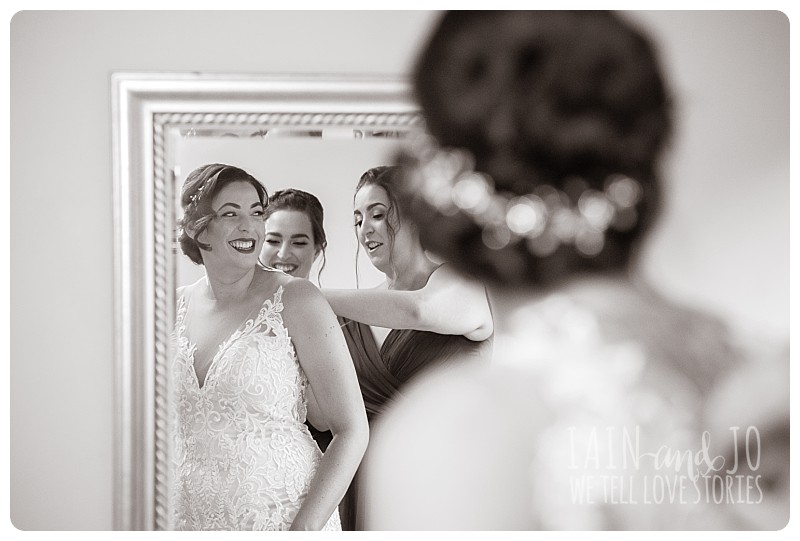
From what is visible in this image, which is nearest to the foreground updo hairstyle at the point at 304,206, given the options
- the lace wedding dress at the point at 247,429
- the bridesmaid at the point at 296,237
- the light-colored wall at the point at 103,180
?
the bridesmaid at the point at 296,237

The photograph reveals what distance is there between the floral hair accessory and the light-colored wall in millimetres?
174

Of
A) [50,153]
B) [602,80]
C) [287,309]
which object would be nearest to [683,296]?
[602,80]

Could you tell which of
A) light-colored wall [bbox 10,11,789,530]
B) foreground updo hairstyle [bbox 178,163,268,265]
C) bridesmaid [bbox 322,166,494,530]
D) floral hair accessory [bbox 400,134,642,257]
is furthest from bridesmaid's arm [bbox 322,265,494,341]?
light-colored wall [bbox 10,11,789,530]

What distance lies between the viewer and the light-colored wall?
4.94 feet

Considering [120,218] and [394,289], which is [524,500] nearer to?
[394,289]

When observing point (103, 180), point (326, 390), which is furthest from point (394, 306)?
point (103, 180)

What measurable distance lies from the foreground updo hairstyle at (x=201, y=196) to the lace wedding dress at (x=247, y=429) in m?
0.11

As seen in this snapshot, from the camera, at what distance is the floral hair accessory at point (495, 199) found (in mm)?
1494

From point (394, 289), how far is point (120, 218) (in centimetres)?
58

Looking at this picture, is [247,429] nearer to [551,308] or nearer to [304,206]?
[304,206]

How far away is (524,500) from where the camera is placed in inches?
60.9

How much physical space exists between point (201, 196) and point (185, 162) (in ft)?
0.27

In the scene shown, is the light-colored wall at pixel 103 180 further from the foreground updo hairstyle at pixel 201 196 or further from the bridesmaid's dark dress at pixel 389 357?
the bridesmaid's dark dress at pixel 389 357

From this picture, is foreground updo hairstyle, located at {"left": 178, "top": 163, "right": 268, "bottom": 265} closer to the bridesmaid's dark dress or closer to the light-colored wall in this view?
the light-colored wall
